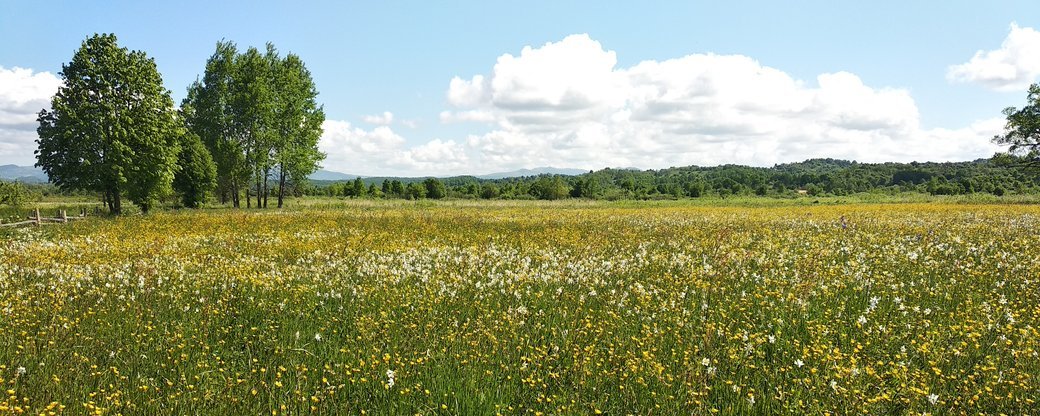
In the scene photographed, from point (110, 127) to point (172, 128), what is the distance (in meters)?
3.66

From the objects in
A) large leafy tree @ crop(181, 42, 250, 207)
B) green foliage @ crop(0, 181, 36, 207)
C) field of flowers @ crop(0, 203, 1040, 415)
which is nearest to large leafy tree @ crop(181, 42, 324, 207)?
large leafy tree @ crop(181, 42, 250, 207)

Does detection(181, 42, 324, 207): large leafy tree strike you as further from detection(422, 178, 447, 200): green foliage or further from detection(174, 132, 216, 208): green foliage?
detection(422, 178, 447, 200): green foliage

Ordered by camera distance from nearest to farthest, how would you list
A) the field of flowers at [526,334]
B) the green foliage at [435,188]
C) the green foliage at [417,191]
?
the field of flowers at [526,334] < the green foliage at [417,191] < the green foliage at [435,188]

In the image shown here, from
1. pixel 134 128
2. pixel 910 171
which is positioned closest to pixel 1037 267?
pixel 134 128

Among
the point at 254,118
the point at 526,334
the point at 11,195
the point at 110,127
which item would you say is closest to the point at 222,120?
the point at 254,118

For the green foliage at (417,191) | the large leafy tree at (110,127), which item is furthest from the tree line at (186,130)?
the green foliage at (417,191)

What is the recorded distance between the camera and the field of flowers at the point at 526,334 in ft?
14.1

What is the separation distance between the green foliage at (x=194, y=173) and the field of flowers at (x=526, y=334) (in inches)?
1312

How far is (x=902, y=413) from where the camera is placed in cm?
399

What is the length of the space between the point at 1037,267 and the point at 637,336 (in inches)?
321

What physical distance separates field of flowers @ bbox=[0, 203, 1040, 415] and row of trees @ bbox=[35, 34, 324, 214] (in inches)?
843

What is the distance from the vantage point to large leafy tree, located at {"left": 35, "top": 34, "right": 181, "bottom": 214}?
27.5 m

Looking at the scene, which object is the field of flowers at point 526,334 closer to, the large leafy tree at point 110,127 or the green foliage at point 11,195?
the large leafy tree at point 110,127

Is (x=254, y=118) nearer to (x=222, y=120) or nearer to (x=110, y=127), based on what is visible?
(x=222, y=120)
